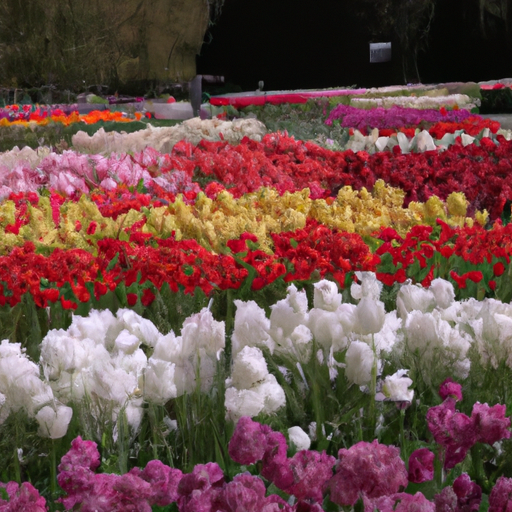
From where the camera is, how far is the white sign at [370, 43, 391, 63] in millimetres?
11016

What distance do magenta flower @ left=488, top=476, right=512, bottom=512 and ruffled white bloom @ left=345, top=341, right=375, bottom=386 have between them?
0.36 m

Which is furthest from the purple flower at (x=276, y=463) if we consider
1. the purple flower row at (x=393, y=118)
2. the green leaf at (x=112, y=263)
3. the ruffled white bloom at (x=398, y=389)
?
the purple flower row at (x=393, y=118)

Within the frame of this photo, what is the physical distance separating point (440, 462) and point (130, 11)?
10.4m

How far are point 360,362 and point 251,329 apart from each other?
0.22m

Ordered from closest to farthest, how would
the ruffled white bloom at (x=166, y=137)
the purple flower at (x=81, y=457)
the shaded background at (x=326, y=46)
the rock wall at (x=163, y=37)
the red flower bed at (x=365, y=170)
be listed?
the purple flower at (x=81, y=457) < the red flower bed at (x=365, y=170) < the ruffled white bloom at (x=166, y=137) < the rock wall at (x=163, y=37) < the shaded background at (x=326, y=46)

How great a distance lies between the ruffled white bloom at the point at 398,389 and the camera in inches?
50.6

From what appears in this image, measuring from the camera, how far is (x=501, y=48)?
15.4 m

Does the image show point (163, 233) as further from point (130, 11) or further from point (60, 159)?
point (130, 11)

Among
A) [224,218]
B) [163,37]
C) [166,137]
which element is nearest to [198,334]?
[224,218]

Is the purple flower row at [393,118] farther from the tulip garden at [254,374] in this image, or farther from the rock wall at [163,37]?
the tulip garden at [254,374]

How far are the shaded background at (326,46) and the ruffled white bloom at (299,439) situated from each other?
15.1 m

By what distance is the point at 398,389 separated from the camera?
1.30 metres

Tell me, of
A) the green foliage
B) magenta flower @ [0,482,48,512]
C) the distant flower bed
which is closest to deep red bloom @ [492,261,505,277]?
magenta flower @ [0,482,48,512]

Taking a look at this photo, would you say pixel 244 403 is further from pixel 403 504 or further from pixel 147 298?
pixel 147 298
